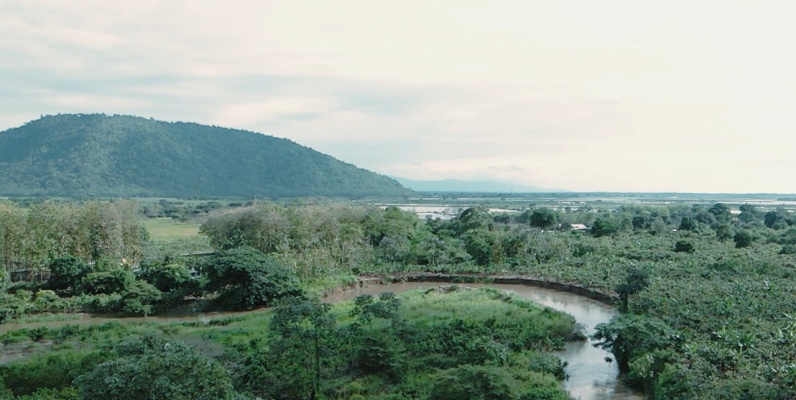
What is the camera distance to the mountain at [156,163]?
115688mm

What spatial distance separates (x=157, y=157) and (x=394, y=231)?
105m

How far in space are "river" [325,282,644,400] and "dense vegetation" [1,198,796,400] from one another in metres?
0.57

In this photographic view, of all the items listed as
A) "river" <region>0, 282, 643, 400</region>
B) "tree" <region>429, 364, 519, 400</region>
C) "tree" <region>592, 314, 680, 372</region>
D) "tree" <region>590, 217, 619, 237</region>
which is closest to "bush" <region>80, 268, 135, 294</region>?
"river" <region>0, 282, 643, 400</region>

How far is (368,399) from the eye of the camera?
13.9m

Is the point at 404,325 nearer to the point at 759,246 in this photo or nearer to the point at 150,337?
the point at 150,337

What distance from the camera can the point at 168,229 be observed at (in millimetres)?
65125

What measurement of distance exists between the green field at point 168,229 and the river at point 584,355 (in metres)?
32.4

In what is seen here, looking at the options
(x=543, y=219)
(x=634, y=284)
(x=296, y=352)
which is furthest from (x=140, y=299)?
(x=543, y=219)

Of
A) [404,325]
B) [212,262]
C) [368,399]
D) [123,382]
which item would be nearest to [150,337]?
[123,382]

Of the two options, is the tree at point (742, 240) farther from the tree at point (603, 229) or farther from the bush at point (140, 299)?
the bush at point (140, 299)

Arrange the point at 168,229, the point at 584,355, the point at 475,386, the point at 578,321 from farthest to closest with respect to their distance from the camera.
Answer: the point at 168,229
the point at 578,321
the point at 584,355
the point at 475,386

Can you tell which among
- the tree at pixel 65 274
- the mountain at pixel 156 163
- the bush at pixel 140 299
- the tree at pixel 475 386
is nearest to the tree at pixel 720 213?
the bush at pixel 140 299

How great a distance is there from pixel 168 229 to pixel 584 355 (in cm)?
5606

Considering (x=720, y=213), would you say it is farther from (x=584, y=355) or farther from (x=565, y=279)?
(x=584, y=355)
